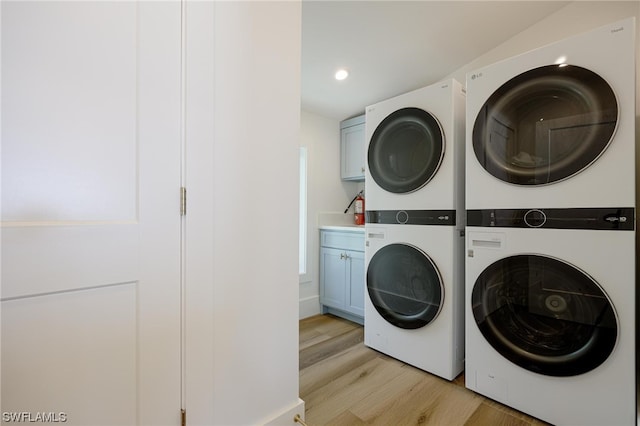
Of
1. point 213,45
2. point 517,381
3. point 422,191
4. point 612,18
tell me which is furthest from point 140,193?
point 612,18

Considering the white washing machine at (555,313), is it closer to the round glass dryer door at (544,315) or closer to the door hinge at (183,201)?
the round glass dryer door at (544,315)

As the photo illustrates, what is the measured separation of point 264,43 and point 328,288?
2255mm

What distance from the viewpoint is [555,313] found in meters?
1.34

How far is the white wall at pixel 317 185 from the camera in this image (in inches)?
112

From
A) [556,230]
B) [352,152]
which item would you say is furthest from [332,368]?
[352,152]


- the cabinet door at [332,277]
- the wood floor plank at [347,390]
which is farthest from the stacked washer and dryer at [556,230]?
the cabinet door at [332,277]

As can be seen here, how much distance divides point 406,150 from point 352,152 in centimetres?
115

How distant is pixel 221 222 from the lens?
3.40 ft

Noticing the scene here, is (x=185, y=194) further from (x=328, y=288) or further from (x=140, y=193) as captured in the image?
(x=328, y=288)

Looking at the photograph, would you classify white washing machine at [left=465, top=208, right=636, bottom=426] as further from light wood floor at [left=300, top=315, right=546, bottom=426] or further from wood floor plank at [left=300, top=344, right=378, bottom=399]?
wood floor plank at [left=300, top=344, right=378, bottom=399]

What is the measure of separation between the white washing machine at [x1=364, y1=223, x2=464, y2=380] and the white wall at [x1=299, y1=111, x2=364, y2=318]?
0.87 metres

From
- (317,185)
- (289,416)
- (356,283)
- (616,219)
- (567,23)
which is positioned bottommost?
(289,416)

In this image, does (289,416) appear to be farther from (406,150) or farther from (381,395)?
(406,150)

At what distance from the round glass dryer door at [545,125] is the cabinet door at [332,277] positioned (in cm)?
157
